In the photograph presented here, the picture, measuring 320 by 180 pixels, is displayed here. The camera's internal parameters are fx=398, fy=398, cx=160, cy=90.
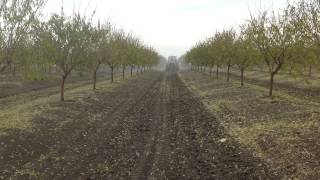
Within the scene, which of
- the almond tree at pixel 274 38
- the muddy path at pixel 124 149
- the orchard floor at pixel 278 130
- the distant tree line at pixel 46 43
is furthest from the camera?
the almond tree at pixel 274 38

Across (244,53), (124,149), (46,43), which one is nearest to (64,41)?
(46,43)

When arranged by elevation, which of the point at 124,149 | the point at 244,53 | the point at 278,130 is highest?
the point at 244,53

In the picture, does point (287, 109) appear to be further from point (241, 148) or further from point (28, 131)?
point (28, 131)

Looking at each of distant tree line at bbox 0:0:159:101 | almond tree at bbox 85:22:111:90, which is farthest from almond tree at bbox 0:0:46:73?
almond tree at bbox 85:22:111:90

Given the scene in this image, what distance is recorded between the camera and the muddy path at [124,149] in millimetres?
13203

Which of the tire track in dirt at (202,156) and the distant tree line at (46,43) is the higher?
the distant tree line at (46,43)

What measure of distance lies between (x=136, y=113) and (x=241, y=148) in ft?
38.4

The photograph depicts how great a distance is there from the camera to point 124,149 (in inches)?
658

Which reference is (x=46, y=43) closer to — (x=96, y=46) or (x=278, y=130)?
(x=96, y=46)

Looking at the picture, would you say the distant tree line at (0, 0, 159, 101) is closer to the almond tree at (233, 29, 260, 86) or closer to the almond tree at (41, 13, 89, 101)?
the almond tree at (41, 13, 89, 101)

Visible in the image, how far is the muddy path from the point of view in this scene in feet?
43.3

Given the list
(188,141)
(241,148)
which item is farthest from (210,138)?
(241,148)

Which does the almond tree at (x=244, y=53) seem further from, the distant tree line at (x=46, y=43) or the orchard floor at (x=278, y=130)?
the distant tree line at (x=46, y=43)

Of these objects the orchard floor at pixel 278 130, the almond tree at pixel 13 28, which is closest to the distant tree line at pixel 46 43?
the almond tree at pixel 13 28
